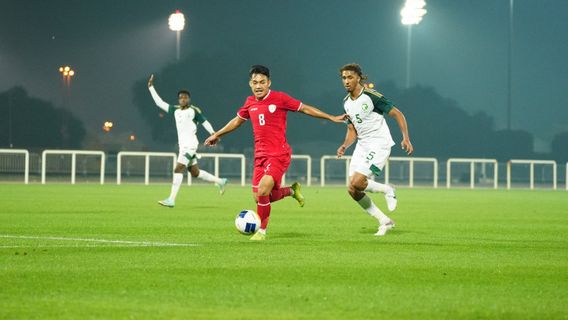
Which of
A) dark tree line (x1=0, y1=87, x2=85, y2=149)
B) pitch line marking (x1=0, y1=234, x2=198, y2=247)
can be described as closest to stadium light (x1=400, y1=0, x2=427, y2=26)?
dark tree line (x1=0, y1=87, x2=85, y2=149)

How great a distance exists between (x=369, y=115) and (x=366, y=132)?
0.34m

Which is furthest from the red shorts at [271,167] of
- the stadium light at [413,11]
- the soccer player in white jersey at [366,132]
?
the stadium light at [413,11]

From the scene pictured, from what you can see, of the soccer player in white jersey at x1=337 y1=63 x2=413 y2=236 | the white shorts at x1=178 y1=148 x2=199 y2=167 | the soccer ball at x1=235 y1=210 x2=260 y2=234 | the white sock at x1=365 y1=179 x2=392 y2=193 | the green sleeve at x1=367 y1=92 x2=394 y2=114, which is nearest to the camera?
the soccer ball at x1=235 y1=210 x2=260 y2=234

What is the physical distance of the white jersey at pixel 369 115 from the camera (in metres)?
14.7

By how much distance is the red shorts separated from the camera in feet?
43.6

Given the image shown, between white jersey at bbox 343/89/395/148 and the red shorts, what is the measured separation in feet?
5.58

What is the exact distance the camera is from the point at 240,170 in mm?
52312

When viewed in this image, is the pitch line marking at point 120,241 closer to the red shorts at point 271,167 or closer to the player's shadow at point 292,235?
the red shorts at point 271,167

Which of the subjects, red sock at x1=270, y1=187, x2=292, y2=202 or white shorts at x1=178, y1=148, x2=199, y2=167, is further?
white shorts at x1=178, y1=148, x2=199, y2=167

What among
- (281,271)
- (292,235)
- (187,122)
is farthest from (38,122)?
(281,271)

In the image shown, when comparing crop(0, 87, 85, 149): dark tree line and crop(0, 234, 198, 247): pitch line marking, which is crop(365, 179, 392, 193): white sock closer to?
crop(0, 234, 198, 247): pitch line marking

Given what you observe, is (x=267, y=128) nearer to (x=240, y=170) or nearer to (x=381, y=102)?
(x=381, y=102)

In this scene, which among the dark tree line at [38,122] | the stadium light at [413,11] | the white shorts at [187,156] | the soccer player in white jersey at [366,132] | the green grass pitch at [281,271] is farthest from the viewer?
the dark tree line at [38,122]

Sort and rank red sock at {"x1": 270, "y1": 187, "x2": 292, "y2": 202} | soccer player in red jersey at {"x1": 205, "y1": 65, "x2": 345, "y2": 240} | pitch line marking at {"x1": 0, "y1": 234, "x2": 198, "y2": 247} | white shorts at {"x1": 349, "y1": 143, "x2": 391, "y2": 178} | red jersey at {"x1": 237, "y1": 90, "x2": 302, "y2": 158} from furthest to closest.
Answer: white shorts at {"x1": 349, "y1": 143, "x2": 391, "y2": 178} → red sock at {"x1": 270, "y1": 187, "x2": 292, "y2": 202} → red jersey at {"x1": 237, "y1": 90, "x2": 302, "y2": 158} → soccer player in red jersey at {"x1": 205, "y1": 65, "x2": 345, "y2": 240} → pitch line marking at {"x1": 0, "y1": 234, "x2": 198, "y2": 247}
